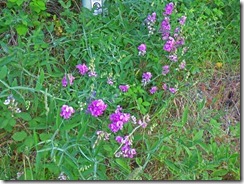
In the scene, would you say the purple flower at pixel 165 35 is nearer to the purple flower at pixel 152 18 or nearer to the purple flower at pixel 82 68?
the purple flower at pixel 152 18

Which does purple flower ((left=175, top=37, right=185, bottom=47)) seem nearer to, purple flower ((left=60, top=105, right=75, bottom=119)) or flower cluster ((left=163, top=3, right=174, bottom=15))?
flower cluster ((left=163, top=3, right=174, bottom=15))

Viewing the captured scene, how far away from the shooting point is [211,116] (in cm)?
220

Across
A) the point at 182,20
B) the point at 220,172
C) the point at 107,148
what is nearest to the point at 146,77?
the point at 182,20


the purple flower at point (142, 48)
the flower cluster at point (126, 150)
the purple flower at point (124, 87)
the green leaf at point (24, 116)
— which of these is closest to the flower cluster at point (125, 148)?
the flower cluster at point (126, 150)

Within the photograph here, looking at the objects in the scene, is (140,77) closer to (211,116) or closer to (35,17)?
(211,116)

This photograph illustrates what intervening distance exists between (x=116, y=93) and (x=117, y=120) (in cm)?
17

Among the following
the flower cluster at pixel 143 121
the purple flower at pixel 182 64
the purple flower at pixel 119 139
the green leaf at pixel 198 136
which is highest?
the purple flower at pixel 182 64

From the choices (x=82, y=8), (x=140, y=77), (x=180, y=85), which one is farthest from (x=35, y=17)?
(x=180, y=85)

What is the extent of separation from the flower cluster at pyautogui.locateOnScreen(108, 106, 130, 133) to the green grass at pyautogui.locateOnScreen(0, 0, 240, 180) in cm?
5

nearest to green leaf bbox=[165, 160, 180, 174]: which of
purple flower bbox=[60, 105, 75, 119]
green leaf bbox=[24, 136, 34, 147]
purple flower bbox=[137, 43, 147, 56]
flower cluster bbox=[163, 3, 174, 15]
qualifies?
purple flower bbox=[60, 105, 75, 119]

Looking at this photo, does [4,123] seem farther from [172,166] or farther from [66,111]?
[172,166]

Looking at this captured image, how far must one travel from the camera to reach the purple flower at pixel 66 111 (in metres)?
1.86

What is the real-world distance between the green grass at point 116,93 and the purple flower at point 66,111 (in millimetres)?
27

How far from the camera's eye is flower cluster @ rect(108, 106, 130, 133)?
6.25 feet
